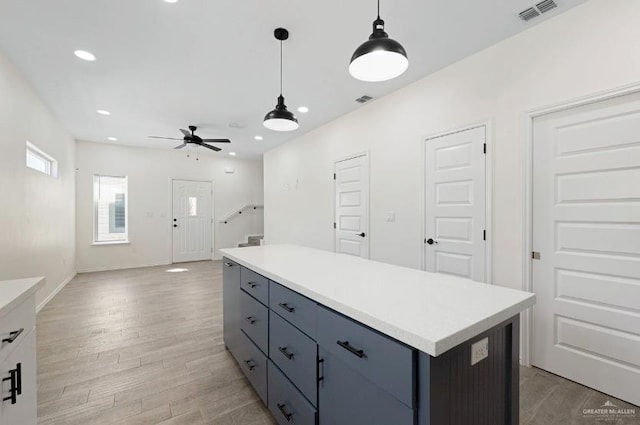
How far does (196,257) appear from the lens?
24.4ft

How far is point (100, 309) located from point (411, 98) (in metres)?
4.95

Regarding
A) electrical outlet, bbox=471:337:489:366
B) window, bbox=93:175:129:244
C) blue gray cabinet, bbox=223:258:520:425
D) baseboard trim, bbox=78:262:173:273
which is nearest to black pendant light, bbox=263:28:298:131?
blue gray cabinet, bbox=223:258:520:425

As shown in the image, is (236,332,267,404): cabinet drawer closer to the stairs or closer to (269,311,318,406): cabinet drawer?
(269,311,318,406): cabinet drawer

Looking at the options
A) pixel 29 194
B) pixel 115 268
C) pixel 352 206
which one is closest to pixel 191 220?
pixel 115 268

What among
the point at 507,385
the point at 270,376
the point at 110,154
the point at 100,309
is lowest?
the point at 100,309

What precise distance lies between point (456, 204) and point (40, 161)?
18.8 feet

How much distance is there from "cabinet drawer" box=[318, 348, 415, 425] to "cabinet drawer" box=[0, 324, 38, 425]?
1239mm

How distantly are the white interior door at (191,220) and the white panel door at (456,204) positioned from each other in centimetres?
616

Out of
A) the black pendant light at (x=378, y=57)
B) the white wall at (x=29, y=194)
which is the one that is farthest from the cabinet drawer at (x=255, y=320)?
the white wall at (x=29, y=194)

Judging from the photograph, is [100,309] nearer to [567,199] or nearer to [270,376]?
[270,376]

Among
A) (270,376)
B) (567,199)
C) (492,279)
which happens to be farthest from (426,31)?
(270,376)

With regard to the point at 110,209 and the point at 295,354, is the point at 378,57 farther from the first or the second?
the point at 110,209

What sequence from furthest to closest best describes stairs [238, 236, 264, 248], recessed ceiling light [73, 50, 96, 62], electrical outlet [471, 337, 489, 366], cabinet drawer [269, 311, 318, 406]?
stairs [238, 236, 264, 248] < recessed ceiling light [73, 50, 96, 62] < cabinet drawer [269, 311, 318, 406] < electrical outlet [471, 337, 489, 366]

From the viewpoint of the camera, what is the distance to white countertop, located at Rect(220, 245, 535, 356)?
92cm
